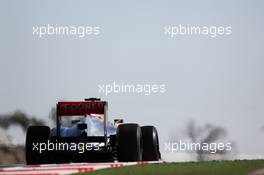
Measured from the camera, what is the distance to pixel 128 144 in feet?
37.5

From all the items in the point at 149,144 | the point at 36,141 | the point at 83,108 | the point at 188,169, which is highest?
the point at 83,108

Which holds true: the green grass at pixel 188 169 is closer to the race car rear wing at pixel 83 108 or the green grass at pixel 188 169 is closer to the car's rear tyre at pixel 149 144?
the race car rear wing at pixel 83 108

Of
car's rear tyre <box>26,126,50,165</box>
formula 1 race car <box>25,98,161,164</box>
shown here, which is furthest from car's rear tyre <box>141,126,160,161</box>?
car's rear tyre <box>26,126,50,165</box>

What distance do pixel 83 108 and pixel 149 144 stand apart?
1.61 m

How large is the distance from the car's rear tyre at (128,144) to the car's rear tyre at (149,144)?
1.58 meters

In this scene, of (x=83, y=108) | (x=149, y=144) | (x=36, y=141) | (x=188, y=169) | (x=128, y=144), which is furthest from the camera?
(x=149, y=144)

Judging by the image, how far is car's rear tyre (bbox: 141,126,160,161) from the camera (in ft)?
42.9

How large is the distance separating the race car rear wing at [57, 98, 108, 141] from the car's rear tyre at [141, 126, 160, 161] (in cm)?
105

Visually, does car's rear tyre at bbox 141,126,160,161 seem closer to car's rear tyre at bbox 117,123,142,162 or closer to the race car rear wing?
the race car rear wing

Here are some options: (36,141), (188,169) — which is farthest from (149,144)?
(188,169)

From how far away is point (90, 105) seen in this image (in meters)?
12.4

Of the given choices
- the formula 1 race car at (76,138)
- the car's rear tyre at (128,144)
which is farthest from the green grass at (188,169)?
the formula 1 race car at (76,138)

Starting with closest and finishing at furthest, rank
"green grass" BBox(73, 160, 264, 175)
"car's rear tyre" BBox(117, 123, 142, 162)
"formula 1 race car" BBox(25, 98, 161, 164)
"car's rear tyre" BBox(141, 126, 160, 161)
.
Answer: "green grass" BBox(73, 160, 264, 175), "car's rear tyre" BBox(117, 123, 142, 162), "formula 1 race car" BBox(25, 98, 161, 164), "car's rear tyre" BBox(141, 126, 160, 161)

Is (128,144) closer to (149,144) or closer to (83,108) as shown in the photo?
(83,108)
